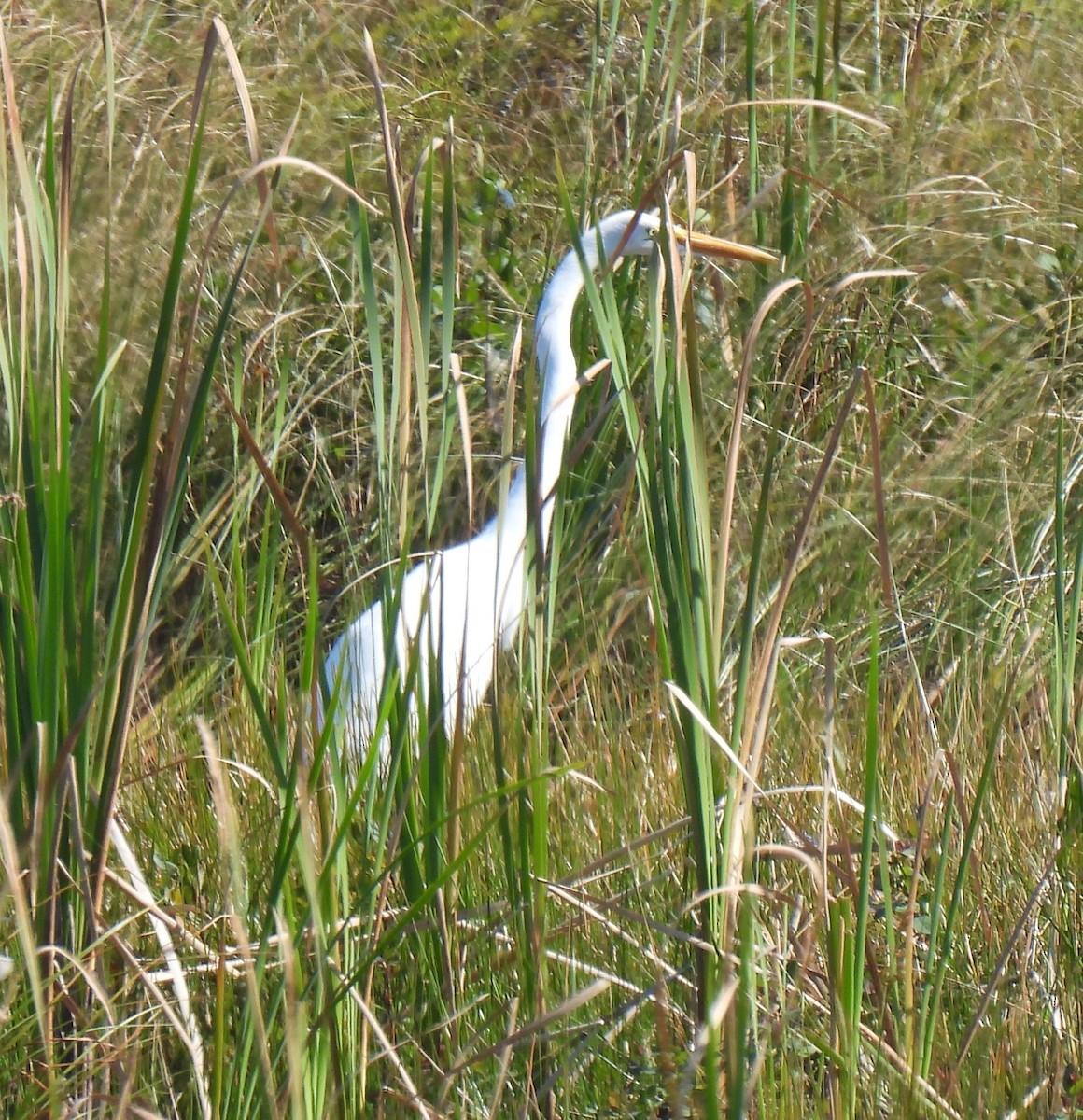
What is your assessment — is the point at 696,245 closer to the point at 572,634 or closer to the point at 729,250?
the point at 729,250

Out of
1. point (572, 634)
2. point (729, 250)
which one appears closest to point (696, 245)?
point (729, 250)

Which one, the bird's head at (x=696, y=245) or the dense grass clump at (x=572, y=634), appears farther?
the bird's head at (x=696, y=245)

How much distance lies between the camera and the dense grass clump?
1001mm

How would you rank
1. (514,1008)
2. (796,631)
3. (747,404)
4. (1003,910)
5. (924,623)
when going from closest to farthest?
1. (514,1008)
2. (1003,910)
3. (796,631)
4. (924,623)
5. (747,404)

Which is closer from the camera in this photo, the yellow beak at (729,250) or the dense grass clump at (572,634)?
the dense grass clump at (572,634)

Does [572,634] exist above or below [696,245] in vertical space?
below

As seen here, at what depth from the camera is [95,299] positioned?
8.68 feet

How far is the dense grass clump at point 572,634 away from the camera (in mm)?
1001

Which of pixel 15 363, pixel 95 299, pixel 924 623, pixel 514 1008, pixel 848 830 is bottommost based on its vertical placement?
pixel 924 623

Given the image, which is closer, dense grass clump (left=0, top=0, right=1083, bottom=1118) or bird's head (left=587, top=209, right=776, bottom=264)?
dense grass clump (left=0, top=0, right=1083, bottom=1118)

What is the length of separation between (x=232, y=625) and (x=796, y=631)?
1.52 m

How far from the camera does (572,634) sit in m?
2.49

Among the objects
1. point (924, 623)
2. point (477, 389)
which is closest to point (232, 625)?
point (924, 623)

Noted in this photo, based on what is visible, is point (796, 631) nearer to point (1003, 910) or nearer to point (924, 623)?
point (924, 623)
